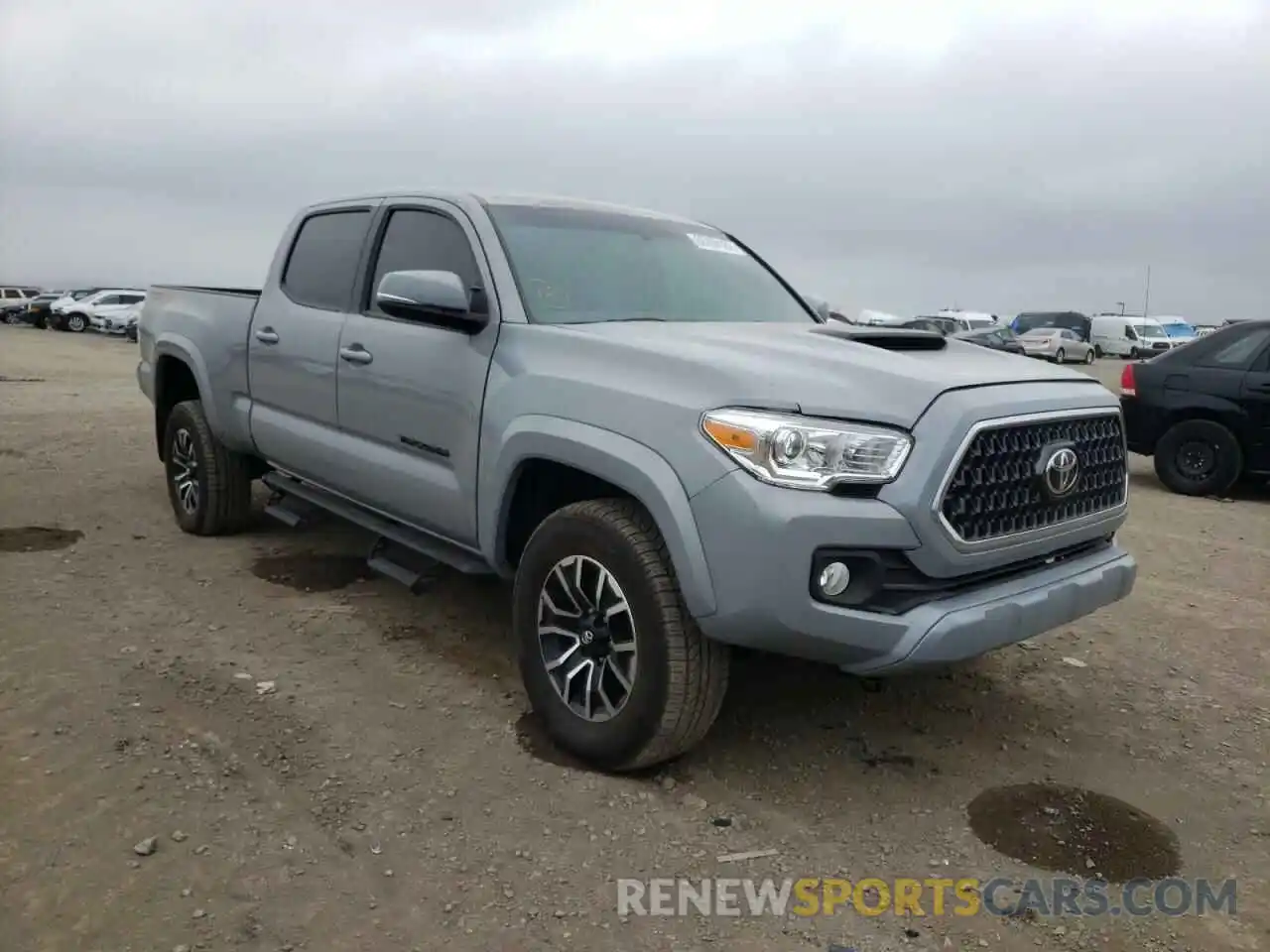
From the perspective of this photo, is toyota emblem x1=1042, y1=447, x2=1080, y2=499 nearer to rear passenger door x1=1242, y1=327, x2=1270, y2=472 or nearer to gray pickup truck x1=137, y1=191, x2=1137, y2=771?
gray pickup truck x1=137, y1=191, x2=1137, y2=771

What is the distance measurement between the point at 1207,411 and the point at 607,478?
7.52 meters

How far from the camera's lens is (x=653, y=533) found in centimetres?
312

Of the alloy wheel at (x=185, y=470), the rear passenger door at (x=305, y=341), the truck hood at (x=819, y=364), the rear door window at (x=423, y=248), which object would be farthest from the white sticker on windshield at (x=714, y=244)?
the alloy wheel at (x=185, y=470)

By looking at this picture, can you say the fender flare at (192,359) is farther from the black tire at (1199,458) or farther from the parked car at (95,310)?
the parked car at (95,310)

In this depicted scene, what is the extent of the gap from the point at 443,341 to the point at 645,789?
70.8 inches

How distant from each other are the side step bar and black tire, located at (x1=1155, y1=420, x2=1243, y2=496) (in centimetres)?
719

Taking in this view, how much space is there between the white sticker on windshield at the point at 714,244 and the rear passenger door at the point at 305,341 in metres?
1.50

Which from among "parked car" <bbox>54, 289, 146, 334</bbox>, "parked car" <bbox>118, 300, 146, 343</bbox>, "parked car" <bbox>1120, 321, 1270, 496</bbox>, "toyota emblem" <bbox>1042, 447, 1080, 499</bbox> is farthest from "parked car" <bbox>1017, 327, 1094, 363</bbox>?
"toyota emblem" <bbox>1042, 447, 1080, 499</bbox>

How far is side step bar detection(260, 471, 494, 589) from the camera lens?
4.06 metres

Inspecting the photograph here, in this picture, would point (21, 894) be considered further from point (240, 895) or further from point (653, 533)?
point (653, 533)

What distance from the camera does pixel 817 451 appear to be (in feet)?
9.35

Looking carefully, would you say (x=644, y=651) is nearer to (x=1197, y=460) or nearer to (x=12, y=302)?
(x=1197, y=460)

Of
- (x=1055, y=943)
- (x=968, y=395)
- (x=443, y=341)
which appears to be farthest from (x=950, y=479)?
(x=443, y=341)

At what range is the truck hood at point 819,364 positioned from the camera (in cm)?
290
